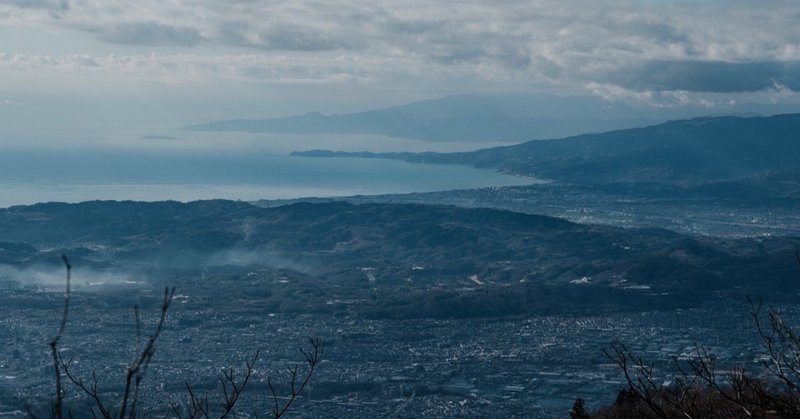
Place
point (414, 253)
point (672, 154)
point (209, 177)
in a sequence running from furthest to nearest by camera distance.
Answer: point (209, 177) → point (672, 154) → point (414, 253)

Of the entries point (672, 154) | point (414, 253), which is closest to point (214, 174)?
point (672, 154)

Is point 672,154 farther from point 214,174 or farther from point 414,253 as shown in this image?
point 414,253

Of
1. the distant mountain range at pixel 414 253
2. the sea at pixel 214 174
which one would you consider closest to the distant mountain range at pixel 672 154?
the sea at pixel 214 174

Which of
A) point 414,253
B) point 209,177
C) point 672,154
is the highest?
point 209,177

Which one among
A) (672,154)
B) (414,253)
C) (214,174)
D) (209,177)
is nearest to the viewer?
(414,253)

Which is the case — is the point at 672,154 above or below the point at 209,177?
below

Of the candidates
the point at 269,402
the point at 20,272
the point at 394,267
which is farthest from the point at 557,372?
the point at 20,272

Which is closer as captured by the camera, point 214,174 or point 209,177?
point 209,177
